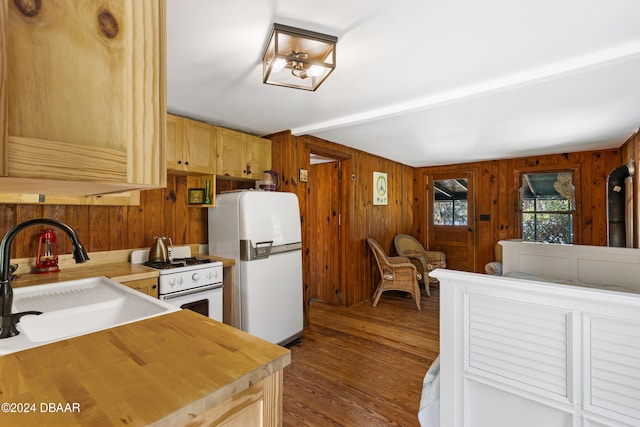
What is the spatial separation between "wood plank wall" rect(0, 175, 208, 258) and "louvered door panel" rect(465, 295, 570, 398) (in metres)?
2.46

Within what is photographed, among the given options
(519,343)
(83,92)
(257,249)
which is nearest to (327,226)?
(257,249)

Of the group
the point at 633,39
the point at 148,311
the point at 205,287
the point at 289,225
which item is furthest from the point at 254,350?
the point at 633,39

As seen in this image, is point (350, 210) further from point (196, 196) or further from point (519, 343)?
point (519, 343)

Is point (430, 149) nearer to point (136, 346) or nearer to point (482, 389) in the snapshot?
point (482, 389)

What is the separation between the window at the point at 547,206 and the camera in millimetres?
4285

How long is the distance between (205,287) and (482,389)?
6.36ft

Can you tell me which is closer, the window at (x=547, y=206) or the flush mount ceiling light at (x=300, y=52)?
the flush mount ceiling light at (x=300, y=52)

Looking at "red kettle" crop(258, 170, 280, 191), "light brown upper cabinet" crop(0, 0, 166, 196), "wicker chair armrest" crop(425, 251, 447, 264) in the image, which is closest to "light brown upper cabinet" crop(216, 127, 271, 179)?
"red kettle" crop(258, 170, 280, 191)

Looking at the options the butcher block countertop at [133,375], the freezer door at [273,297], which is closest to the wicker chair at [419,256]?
the freezer door at [273,297]

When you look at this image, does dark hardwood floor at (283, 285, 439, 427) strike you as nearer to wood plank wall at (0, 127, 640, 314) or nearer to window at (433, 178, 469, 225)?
wood plank wall at (0, 127, 640, 314)

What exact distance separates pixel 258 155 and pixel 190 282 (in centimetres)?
145

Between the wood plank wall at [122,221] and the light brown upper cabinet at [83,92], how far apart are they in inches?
87.0

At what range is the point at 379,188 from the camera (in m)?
4.67

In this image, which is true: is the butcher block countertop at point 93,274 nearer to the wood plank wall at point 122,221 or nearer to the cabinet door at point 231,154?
the wood plank wall at point 122,221
